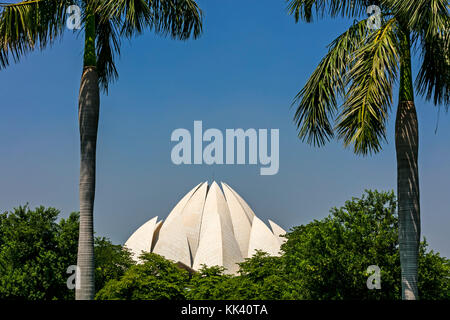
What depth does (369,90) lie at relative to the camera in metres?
9.13

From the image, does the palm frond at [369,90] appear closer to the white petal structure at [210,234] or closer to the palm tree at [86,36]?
the palm tree at [86,36]

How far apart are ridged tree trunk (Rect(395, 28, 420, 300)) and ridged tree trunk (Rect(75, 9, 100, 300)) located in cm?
518

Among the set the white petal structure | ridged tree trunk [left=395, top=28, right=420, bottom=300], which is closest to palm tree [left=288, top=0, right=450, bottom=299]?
ridged tree trunk [left=395, top=28, right=420, bottom=300]

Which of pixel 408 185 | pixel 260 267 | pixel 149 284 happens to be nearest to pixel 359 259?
pixel 408 185

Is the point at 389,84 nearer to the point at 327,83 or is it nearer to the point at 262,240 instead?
the point at 327,83

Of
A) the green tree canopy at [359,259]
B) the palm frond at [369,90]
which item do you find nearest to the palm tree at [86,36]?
the palm frond at [369,90]

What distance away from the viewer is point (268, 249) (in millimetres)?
47000

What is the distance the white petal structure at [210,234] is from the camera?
46.3m

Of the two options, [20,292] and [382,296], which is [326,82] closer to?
[382,296]

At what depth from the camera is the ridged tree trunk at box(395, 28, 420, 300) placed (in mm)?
9289

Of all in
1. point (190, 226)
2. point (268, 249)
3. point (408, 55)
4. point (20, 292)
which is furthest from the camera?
point (190, 226)

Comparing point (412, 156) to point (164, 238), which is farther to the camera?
point (164, 238)

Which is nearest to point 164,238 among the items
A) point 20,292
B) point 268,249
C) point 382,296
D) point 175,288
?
point 268,249
